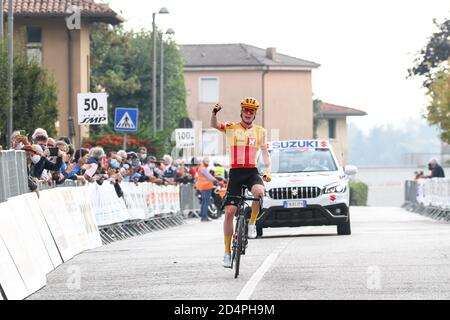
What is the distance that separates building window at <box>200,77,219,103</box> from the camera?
347ft

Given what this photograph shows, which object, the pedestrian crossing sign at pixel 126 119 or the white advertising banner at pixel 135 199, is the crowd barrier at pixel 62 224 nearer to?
the white advertising banner at pixel 135 199

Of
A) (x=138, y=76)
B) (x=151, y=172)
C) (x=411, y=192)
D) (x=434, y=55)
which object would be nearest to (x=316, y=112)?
(x=138, y=76)

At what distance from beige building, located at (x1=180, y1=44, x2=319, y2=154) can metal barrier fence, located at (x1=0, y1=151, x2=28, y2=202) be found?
8327cm

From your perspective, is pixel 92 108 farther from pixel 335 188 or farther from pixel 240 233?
pixel 240 233

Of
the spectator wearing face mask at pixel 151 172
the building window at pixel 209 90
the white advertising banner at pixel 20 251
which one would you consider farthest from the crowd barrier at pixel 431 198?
the building window at pixel 209 90

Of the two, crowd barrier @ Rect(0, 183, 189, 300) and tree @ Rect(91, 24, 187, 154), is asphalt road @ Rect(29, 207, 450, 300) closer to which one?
crowd barrier @ Rect(0, 183, 189, 300)

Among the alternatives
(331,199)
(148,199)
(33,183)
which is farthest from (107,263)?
(148,199)

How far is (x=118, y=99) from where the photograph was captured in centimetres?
8019

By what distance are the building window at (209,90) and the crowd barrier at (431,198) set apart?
123 ft

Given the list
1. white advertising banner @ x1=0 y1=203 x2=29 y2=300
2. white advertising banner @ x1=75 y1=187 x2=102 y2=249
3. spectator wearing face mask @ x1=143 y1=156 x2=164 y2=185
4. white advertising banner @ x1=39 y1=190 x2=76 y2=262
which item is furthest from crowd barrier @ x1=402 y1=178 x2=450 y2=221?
white advertising banner @ x1=0 y1=203 x2=29 y2=300

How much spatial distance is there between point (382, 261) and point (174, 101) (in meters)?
64.4

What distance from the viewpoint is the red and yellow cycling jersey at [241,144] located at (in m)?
17.4

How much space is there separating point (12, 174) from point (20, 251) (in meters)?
3.52
